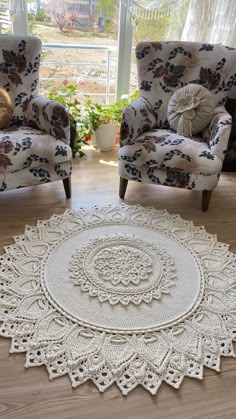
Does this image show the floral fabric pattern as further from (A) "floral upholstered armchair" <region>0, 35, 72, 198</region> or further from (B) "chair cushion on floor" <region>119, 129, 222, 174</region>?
(A) "floral upholstered armchair" <region>0, 35, 72, 198</region>

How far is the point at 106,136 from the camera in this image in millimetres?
3014

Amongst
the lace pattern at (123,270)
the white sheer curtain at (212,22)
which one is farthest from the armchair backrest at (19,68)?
the white sheer curtain at (212,22)

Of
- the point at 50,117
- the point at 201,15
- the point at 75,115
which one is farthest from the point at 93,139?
the point at 201,15

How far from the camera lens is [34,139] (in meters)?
2.04

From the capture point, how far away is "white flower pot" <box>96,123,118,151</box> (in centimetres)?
297

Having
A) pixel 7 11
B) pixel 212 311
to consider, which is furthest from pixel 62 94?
pixel 212 311

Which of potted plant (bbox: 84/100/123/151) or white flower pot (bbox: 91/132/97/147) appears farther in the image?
white flower pot (bbox: 91/132/97/147)

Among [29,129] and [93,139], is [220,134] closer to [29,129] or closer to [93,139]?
[29,129]

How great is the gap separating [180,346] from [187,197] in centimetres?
127

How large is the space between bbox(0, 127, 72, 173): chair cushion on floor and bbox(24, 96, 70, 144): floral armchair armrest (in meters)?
0.05

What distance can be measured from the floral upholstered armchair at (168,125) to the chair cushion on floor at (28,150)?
407mm

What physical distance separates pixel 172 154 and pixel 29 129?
96 cm

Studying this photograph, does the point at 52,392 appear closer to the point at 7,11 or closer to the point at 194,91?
the point at 194,91

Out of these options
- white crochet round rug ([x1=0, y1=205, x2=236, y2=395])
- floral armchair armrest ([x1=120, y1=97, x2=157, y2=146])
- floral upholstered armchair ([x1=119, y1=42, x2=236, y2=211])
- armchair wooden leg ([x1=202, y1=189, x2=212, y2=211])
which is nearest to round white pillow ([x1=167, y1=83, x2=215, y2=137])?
floral upholstered armchair ([x1=119, y1=42, x2=236, y2=211])
